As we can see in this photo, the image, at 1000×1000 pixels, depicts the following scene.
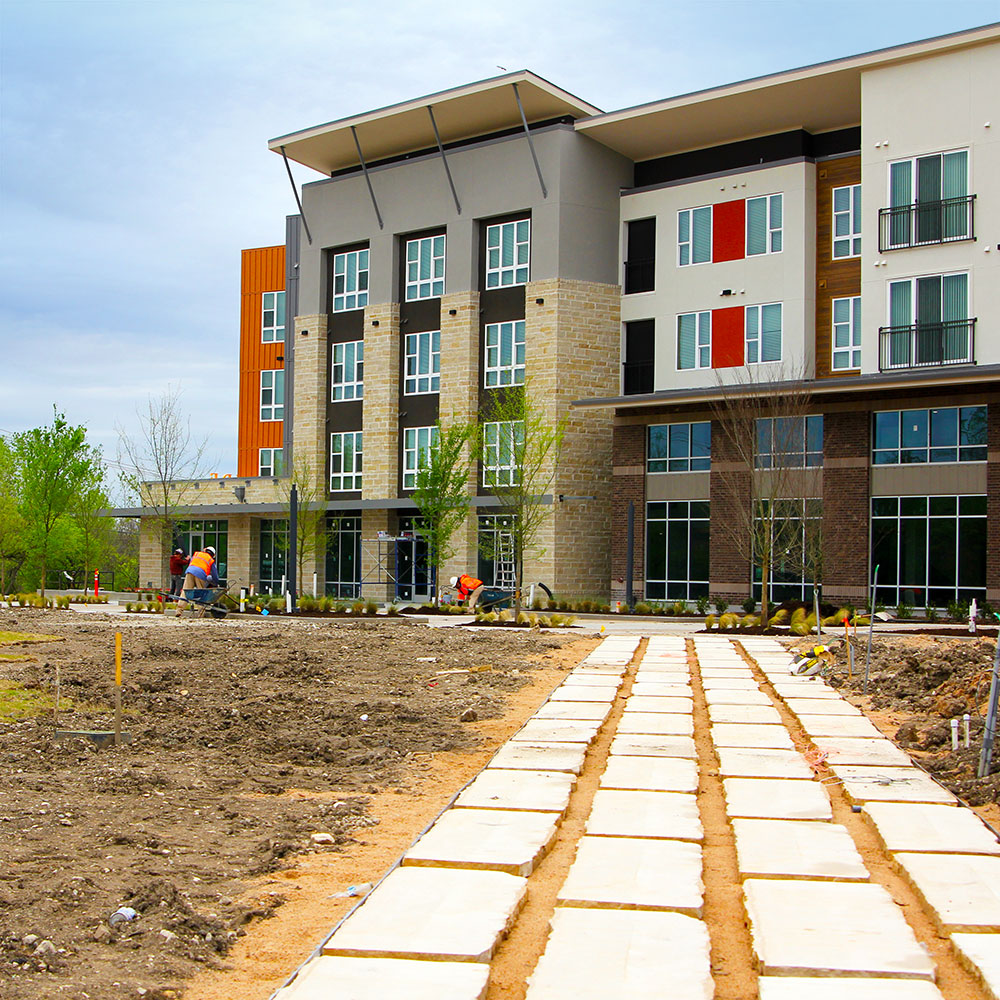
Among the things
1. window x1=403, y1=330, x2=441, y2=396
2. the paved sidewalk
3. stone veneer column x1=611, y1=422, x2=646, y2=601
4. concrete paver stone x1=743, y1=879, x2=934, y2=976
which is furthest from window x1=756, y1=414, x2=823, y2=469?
concrete paver stone x1=743, y1=879, x2=934, y2=976

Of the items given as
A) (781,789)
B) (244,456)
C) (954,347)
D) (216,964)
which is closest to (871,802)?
(781,789)

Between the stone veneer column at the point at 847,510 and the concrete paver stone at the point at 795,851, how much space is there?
94.8ft

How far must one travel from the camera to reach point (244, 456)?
184 ft

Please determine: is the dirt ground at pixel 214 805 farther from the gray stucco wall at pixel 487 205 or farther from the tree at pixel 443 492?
the gray stucco wall at pixel 487 205

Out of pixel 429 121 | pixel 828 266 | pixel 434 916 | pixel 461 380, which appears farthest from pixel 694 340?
pixel 434 916

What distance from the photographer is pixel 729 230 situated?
134ft

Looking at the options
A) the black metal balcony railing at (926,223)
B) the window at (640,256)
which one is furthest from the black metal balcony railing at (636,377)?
the black metal balcony railing at (926,223)

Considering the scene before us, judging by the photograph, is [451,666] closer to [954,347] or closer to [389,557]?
[954,347]

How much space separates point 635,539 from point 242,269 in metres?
26.1

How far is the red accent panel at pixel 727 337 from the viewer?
132 feet

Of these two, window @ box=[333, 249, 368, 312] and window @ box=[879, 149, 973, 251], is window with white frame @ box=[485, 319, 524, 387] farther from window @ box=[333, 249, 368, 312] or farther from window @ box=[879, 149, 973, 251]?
window @ box=[879, 149, 973, 251]

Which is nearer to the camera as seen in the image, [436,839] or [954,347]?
[436,839]

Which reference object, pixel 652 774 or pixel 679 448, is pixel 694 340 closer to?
pixel 679 448

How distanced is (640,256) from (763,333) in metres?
6.30
